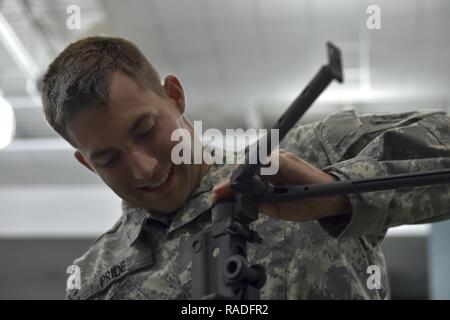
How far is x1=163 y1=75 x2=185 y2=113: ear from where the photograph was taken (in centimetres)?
101

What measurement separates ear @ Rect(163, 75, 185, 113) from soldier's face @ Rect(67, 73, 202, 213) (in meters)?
0.05

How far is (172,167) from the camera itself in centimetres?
92

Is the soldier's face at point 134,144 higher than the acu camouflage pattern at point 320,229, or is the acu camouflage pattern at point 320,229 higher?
the soldier's face at point 134,144

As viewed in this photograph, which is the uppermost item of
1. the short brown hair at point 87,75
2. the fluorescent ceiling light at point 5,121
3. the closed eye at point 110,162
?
the fluorescent ceiling light at point 5,121

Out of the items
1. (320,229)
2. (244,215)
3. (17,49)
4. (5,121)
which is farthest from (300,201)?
(17,49)

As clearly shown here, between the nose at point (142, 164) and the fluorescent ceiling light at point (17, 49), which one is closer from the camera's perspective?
the nose at point (142, 164)

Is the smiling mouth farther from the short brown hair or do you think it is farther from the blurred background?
the blurred background

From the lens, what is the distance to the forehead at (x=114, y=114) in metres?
0.88

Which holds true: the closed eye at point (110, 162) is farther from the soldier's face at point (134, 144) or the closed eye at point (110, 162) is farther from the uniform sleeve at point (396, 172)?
the uniform sleeve at point (396, 172)

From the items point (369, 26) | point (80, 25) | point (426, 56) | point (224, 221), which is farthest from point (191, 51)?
point (224, 221)

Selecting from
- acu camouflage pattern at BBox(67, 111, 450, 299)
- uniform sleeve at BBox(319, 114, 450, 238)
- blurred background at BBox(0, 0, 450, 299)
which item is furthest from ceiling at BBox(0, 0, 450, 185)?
uniform sleeve at BBox(319, 114, 450, 238)

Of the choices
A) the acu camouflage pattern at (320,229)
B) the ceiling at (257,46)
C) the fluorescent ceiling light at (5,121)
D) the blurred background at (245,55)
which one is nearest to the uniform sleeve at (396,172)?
the acu camouflage pattern at (320,229)

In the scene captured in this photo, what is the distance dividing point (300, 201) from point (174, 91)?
0.43 meters

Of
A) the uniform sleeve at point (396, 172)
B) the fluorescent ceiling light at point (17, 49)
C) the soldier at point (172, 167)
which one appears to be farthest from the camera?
the fluorescent ceiling light at point (17, 49)
